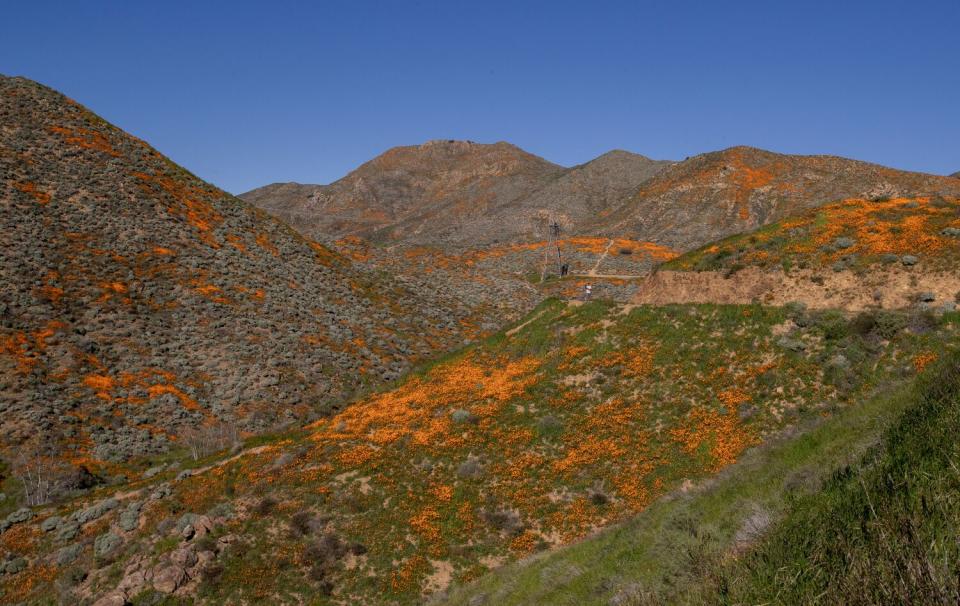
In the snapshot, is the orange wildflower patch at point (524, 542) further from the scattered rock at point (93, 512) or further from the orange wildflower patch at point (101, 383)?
the orange wildflower patch at point (101, 383)

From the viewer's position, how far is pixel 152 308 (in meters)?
42.7

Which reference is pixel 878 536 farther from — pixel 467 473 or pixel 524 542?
pixel 467 473

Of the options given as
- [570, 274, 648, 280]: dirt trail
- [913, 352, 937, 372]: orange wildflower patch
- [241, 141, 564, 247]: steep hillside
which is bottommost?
[913, 352, 937, 372]: orange wildflower patch

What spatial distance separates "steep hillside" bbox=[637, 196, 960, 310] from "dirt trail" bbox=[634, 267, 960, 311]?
0.04 metres

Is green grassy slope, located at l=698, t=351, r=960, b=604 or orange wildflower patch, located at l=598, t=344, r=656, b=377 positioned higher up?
green grassy slope, located at l=698, t=351, r=960, b=604

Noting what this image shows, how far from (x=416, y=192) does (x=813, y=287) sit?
506 ft

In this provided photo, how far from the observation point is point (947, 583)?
5.34 metres

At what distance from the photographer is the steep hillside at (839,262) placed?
27.2 metres

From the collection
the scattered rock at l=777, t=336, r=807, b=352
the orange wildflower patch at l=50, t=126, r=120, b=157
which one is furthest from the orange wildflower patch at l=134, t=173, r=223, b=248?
the scattered rock at l=777, t=336, r=807, b=352

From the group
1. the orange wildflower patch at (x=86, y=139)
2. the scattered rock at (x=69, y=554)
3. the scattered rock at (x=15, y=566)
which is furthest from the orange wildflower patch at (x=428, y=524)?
the orange wildflower patch at (x=86, y=139)

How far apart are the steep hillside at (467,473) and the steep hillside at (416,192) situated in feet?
317

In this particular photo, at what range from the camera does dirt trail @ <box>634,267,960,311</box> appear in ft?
86.6

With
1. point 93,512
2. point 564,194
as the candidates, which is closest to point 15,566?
point 93,512

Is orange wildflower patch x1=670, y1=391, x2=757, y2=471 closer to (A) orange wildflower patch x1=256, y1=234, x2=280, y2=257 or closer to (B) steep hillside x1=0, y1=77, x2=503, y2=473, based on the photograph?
(B) steep hillside x1=0, y1=77, x2=503, y2=473
